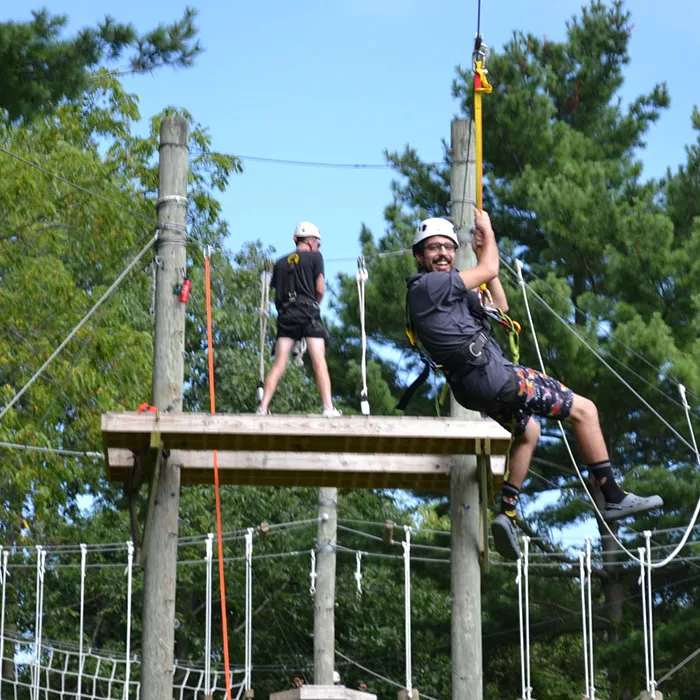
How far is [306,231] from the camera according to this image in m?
8.84

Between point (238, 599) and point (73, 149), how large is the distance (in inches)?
301

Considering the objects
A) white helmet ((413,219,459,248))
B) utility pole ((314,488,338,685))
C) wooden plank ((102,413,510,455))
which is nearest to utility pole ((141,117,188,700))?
wooden plank ((102,413,510,455))

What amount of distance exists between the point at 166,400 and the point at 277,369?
77cm

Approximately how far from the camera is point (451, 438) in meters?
7.34

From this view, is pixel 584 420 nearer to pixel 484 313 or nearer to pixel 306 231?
pixel 484 313

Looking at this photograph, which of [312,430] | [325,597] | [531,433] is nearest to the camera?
[531,433]

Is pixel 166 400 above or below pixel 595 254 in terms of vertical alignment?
below

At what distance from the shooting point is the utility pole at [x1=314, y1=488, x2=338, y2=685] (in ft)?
47.5

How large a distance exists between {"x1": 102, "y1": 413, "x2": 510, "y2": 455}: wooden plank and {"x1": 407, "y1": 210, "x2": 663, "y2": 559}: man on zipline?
2.62ft

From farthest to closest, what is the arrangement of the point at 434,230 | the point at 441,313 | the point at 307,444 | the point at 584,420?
the point at 307,444, the point at 584,420, the point at 434,230, the point at 441,313

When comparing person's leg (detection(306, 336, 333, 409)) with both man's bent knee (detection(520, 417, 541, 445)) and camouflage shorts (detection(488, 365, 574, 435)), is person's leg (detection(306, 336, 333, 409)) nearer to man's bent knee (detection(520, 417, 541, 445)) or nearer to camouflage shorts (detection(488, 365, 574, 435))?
man's bent knee (detection(520, 417, 541, 445))

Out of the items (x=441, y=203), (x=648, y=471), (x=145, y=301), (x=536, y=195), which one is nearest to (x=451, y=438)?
(x=648, y=471)

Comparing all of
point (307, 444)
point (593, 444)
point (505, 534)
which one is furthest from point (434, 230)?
point (307, 444)

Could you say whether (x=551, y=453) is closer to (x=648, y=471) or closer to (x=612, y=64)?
(x=648, y=471)
